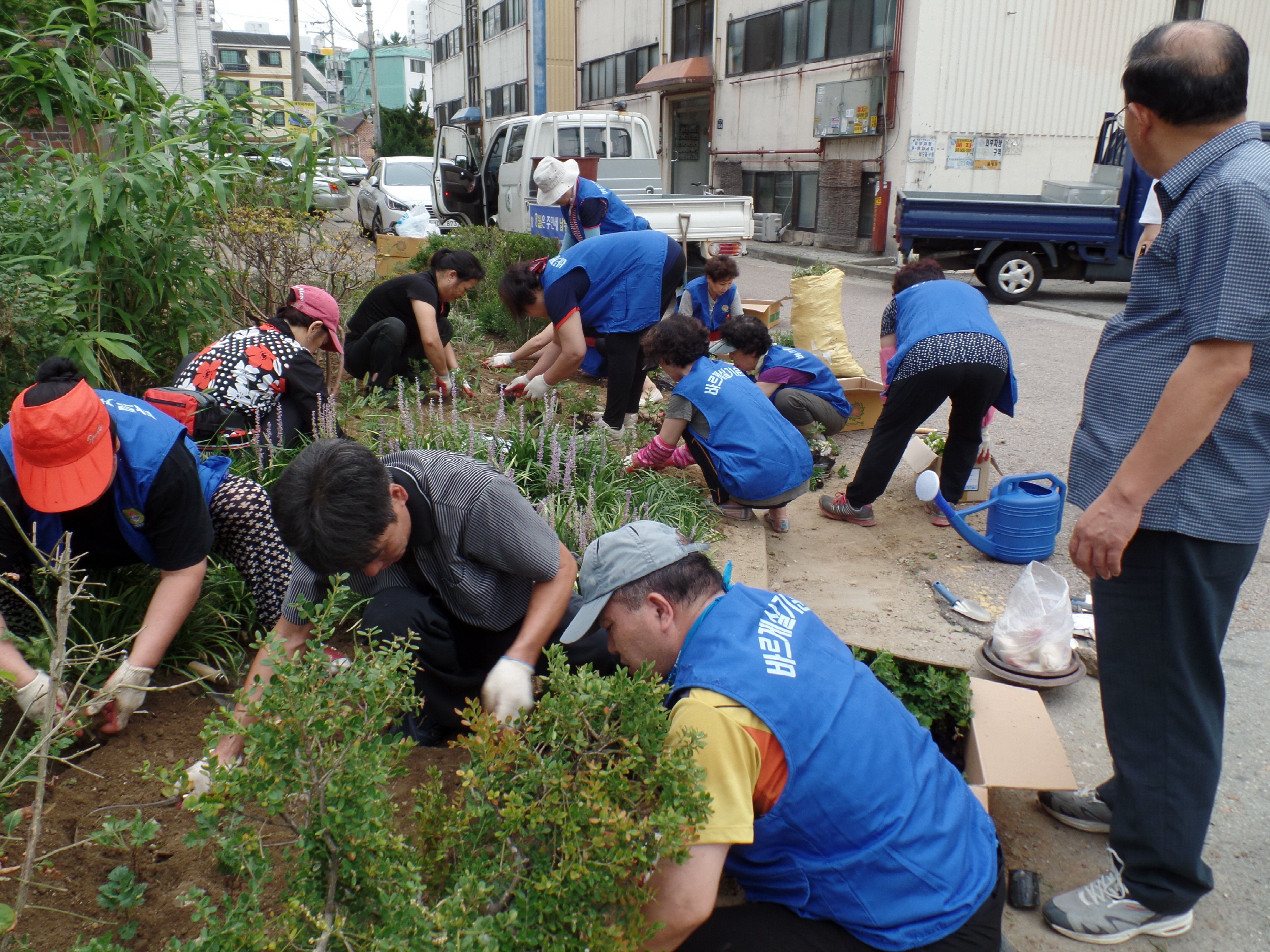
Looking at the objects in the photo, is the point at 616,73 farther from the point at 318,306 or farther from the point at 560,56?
the point at 318,306

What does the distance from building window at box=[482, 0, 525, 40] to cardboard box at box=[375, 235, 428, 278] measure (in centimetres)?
2470

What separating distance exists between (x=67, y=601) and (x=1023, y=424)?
6.03 metres

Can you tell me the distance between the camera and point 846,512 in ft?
15.7

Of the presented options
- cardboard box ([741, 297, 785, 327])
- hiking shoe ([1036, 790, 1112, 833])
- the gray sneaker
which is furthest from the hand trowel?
cardboard box ([741, 297, 785, 327])

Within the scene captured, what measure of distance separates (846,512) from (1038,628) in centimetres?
171

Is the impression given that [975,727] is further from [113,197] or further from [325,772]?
[113,197]

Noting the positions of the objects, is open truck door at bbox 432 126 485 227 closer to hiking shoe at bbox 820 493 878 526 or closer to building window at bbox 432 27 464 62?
hiking shoe at bbox 820 493 878 526

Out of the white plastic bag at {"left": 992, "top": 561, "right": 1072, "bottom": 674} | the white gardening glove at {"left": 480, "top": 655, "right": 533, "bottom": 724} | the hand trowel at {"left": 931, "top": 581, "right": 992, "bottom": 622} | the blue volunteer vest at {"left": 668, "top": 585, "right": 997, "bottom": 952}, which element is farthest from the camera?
the hand trowel at {"left": 931, "top": 581, "right": 992, "bottom": 622}

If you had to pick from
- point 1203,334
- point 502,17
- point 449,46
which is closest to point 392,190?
point 1203,334

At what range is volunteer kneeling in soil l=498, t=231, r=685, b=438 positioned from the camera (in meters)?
5.07

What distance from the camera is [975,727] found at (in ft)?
8.61

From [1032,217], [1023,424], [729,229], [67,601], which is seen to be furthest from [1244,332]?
Result: [1032,217]

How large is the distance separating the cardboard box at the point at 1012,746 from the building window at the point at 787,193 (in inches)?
691

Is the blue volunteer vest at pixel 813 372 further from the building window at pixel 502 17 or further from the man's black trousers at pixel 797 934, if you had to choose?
the building window at pixel 502 17
